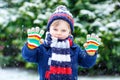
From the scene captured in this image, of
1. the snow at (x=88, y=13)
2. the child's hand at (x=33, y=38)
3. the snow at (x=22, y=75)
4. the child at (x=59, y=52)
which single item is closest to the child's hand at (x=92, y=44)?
the child at (x=59, y=52)

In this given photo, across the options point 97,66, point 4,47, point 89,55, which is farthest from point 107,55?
point 89,55

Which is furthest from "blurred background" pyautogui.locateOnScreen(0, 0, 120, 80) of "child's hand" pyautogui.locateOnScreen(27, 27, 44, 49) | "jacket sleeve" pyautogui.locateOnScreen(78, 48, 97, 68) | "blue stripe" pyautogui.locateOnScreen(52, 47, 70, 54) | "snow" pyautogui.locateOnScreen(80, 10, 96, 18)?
"child's hand" pyautogui.locateOnScreen(27, 27, 44, 49)

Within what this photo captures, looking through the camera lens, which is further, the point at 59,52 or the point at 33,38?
the point at 59,52

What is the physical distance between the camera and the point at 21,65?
7.39m

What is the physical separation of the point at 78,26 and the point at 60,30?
10.5 ft

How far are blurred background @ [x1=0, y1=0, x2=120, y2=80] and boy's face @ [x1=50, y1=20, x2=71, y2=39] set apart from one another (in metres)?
2.93

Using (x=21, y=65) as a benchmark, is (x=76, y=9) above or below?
above

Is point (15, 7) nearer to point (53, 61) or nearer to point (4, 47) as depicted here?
point (4, 47)

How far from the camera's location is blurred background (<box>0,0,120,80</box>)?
6746mm

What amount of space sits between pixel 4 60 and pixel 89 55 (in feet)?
12.7

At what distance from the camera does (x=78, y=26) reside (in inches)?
265

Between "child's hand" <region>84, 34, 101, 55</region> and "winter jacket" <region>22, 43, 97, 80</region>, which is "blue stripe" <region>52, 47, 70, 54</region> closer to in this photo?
"winter jacket" <region>22, 43, 97, 80</region>

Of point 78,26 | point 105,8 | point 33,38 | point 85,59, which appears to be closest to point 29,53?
point 33,38

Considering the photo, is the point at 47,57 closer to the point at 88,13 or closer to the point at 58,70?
the point at 58,70
